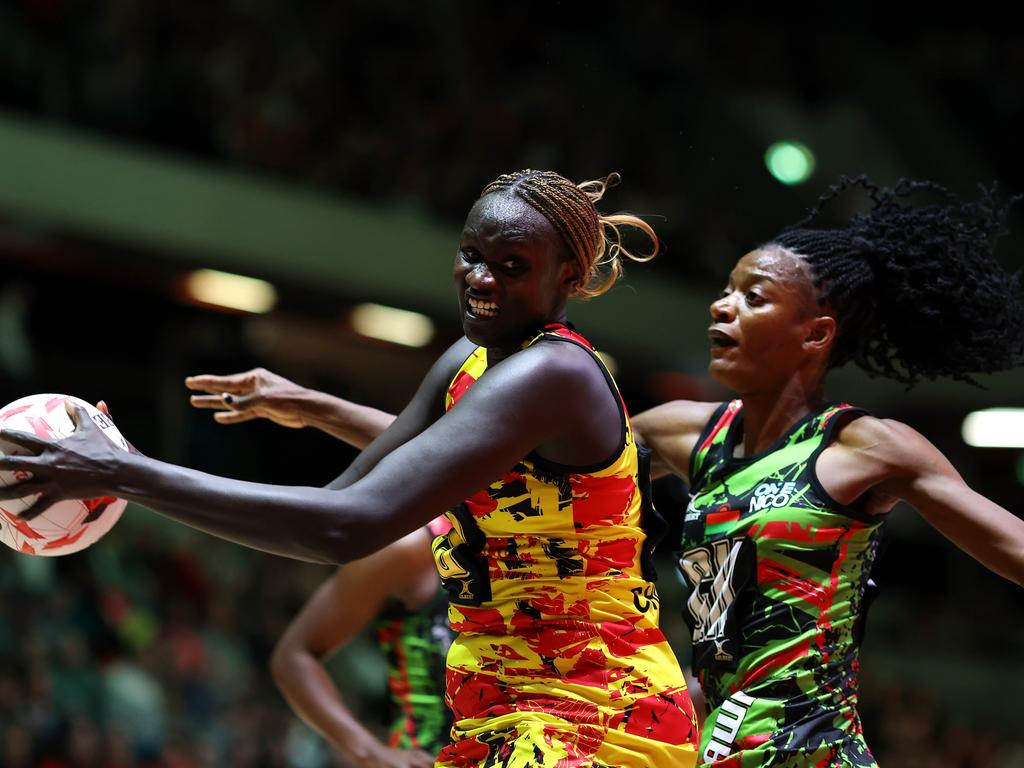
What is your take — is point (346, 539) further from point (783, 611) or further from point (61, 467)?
point (783, 611)

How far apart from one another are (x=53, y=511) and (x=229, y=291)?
8069mm

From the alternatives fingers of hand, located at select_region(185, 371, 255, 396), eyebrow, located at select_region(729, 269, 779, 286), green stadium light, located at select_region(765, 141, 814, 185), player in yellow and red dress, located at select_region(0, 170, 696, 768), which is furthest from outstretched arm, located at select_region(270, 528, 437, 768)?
green stadium light, located at select_region(765, 141, 814, 185)

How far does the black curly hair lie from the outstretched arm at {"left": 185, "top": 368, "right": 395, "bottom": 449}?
1134mm

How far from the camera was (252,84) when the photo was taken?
408 inches

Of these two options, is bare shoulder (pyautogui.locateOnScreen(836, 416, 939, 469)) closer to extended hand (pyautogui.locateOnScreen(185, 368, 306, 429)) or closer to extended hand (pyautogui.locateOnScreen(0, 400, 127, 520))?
extended hand (pyautogui.locateOnScreen(185, 368, 306, 429))

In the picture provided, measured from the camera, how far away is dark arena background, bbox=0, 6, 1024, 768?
8.77m

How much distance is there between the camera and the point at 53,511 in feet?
8.55

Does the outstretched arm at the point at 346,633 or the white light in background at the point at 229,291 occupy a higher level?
the outstretched arm at the point at 346,633

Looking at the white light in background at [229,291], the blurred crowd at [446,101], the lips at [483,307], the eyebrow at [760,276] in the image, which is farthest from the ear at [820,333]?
the white light in background at [229,291]

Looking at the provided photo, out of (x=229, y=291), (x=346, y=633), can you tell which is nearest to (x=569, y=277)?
(x=346, y=633)

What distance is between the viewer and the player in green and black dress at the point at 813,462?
3227 millimetres

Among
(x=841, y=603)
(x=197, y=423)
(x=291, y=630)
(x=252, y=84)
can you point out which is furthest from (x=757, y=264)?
(x=252, y=84)

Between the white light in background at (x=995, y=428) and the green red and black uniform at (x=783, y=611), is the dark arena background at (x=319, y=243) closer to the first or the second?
the white light in background at (x=995, y=428)

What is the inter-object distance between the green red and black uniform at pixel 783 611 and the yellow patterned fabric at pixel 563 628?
527mm
